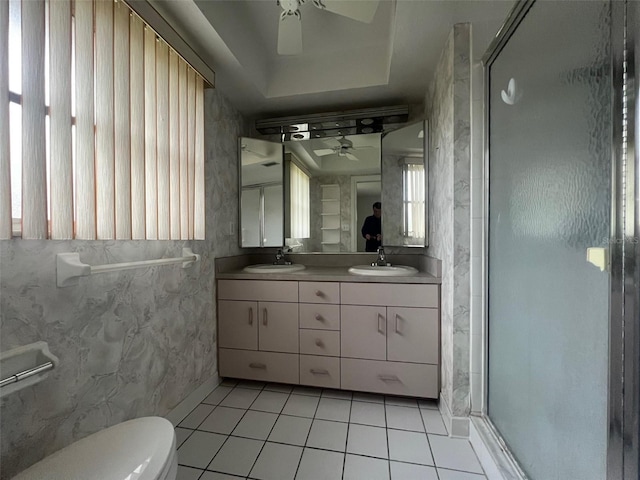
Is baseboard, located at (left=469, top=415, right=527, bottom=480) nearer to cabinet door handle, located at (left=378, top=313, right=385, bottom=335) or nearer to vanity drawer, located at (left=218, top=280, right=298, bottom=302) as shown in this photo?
cabinet door handle, located at (left=378, top=313, right=385, bottom=335)

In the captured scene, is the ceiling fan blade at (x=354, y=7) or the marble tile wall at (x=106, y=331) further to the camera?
the ceiling fan blade at (x=354, y=7)

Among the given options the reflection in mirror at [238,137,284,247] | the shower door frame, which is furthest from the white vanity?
the shower door frame

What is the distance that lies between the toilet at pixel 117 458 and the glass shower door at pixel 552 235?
116 centimetres

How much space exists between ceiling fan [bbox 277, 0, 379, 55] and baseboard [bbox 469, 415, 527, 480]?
1948 millimetres

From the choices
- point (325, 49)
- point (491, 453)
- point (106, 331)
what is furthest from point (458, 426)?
point (325, 49)

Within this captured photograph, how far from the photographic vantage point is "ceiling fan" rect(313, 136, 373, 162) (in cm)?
214

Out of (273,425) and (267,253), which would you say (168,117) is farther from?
(273,425)

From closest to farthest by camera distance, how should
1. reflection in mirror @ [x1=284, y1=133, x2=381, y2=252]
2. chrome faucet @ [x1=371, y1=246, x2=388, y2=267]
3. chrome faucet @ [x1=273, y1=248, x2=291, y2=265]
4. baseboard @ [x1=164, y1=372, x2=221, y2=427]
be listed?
1. baseboard @ [x1=164, y1=372, x2=221, y2=427]
2. chrome faucet @ [x1=371, y1=246, x2=388, y2=267]
3. reflection in mirror @ [x1=284, y1=133, x2=381, y2=252]
4. chrome faucet @ [x1=273, y1=248, x2=291, y2=265]

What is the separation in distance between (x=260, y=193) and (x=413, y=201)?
1.25 meters

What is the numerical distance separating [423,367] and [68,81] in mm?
2100

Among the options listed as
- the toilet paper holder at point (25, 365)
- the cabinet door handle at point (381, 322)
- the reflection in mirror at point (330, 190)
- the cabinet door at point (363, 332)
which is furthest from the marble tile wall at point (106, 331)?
the cabinet door handle at point (381, 322)

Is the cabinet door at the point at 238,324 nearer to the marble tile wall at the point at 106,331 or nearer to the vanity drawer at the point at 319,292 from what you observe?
the marble tile wall at the point at 106,331

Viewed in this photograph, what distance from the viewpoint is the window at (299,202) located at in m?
2.21

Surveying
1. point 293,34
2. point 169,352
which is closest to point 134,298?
point 169,352
